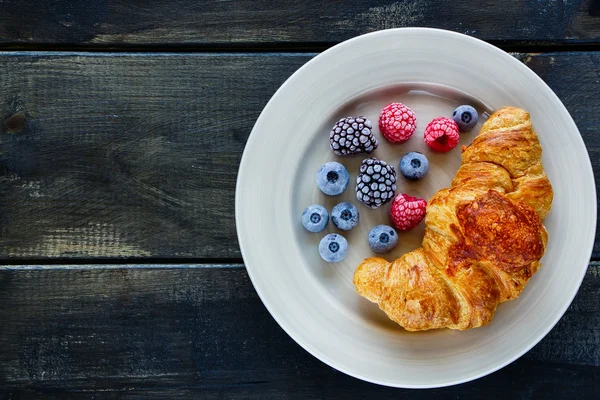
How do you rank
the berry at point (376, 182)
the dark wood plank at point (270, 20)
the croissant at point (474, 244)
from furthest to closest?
1. the dark wood plank at point (270, 20)
2. the berry at point (376, 182)
3. the croissant at point (474, 244)

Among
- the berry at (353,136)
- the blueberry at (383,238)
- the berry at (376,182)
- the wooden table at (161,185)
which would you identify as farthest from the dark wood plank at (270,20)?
the blueberry at (383,238)

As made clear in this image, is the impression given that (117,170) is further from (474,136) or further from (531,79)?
(531,79)

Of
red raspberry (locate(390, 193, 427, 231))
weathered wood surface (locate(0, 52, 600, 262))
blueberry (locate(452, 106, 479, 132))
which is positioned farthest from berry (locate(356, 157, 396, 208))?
weathered wood surface (locate(0, 52, 600, 262))

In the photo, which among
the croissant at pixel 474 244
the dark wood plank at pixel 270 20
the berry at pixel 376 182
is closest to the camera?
the croissant at pixel 474 244

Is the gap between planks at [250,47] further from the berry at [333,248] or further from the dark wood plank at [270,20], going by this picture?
the berry at [333,248]

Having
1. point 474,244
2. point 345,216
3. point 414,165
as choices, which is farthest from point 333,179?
point 474,244
